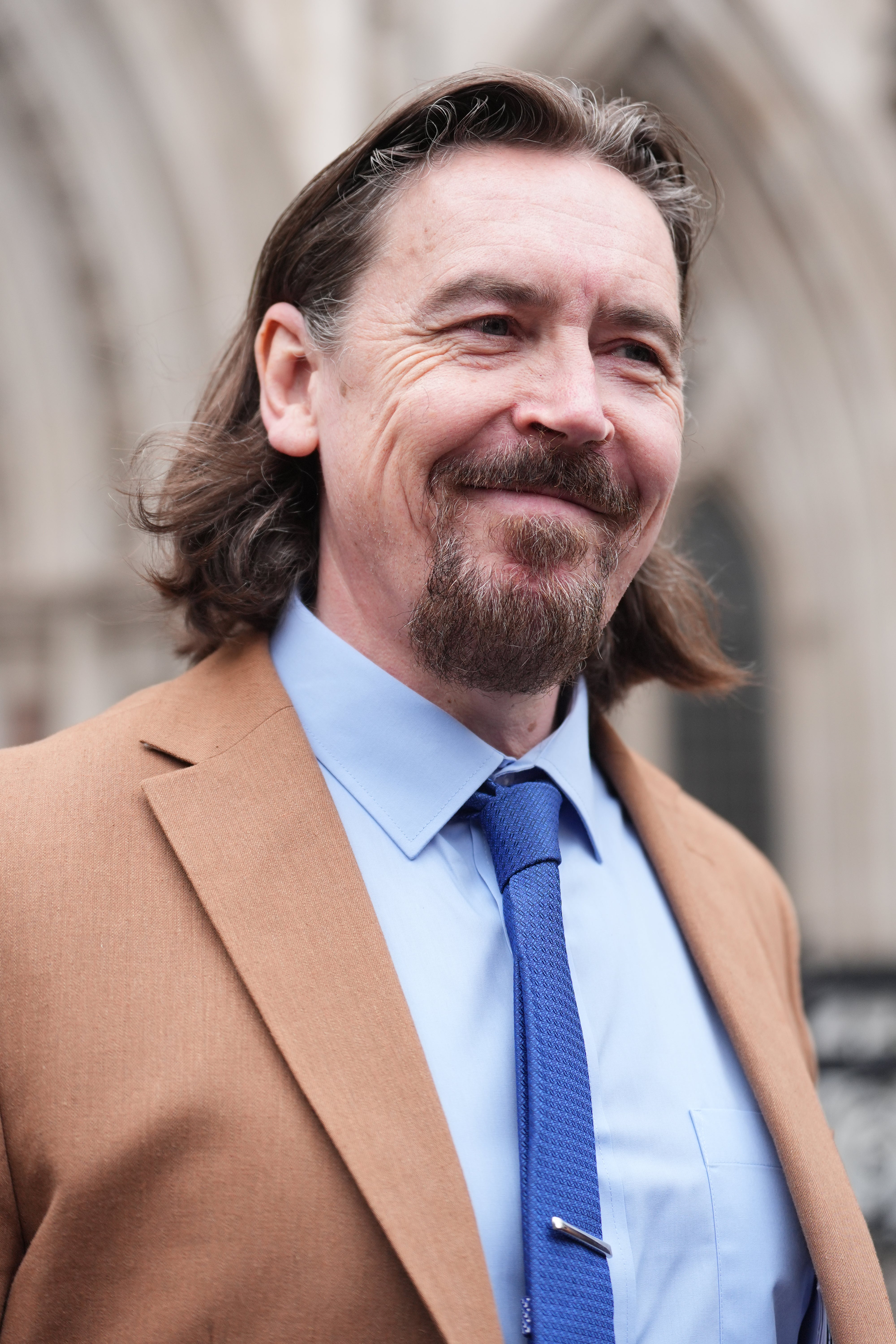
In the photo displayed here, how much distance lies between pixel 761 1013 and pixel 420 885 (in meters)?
0.52

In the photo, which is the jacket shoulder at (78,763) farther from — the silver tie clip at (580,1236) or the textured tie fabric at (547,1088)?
the silver tie clip at (580,1236)

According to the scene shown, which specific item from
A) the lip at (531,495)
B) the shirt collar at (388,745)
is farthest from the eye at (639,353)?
the shirt collar at (388,745)

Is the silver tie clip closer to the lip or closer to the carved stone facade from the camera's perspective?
the lip

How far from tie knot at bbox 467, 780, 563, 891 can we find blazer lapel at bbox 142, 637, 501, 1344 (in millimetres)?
205

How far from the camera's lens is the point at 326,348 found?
1.50m

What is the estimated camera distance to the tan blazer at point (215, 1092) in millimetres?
1041

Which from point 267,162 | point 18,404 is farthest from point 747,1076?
point 18,404

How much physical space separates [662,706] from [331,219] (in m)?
4.20

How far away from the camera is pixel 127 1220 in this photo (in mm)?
1068

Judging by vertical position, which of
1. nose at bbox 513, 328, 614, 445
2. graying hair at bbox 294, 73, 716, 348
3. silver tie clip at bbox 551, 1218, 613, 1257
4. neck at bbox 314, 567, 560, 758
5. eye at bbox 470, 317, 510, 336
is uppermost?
graying hair at bbox 294, 73, 716, 348

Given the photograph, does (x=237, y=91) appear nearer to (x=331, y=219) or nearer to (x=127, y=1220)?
(x=331, y=219)

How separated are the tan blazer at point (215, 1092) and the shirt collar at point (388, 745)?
0.31 ft

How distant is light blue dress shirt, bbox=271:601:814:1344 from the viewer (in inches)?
47.2

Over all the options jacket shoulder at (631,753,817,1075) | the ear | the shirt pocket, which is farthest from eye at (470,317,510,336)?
the shirt pocket
